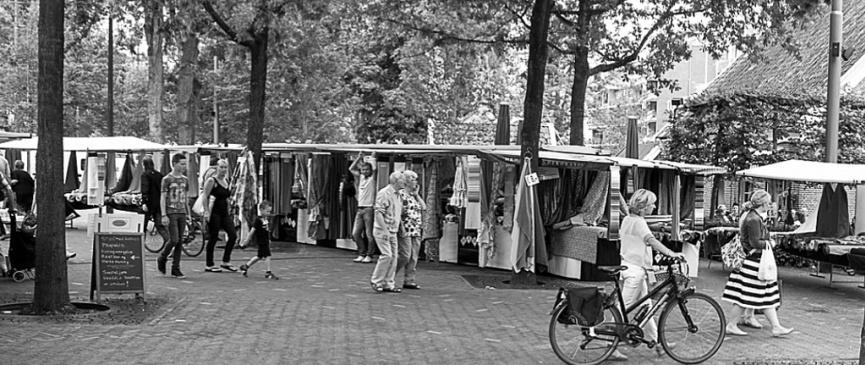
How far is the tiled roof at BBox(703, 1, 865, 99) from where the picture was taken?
27.9 metres

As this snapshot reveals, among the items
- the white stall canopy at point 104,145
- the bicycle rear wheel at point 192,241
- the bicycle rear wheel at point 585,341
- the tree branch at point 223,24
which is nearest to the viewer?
the bicycle rear wheel at point 585,341

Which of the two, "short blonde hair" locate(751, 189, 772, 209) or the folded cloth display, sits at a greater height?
"short blonde hair" locate(751, 189, 772, 209)

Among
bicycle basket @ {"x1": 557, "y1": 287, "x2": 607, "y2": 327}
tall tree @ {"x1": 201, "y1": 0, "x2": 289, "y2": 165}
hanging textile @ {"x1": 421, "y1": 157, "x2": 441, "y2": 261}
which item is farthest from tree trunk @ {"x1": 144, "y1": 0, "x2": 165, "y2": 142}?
bicycle basket @ {"x1": 557, "y1": 287, "x2": 607, "y2": 327}

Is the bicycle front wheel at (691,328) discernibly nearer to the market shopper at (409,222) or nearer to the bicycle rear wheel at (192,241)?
the market shopper at (409,222)

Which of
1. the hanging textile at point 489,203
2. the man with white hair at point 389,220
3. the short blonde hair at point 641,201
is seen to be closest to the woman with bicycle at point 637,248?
the short blonde hair at point 641,201

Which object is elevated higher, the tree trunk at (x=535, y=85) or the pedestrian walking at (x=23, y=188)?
the tree trunk at (x=535, y=85)

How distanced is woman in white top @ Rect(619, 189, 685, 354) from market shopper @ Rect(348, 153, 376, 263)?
809cm

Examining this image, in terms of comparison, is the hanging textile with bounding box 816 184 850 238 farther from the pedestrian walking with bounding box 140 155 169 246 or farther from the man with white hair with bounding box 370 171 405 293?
the pedestrian walking with bounding box 140 155 169 246

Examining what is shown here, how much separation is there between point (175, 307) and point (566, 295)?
15.3 feet

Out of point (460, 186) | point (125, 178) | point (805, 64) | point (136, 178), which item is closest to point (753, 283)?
point (460, 186)

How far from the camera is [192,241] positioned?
18203 millimetres

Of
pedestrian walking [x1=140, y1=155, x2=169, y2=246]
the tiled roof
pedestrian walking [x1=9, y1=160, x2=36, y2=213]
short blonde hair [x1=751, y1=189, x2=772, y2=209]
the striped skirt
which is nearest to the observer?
the striped skirt

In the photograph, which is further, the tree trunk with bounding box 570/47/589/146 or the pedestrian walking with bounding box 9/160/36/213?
the tree trunk with bounding box 570/47/589/146

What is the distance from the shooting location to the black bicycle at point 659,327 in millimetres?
8398
